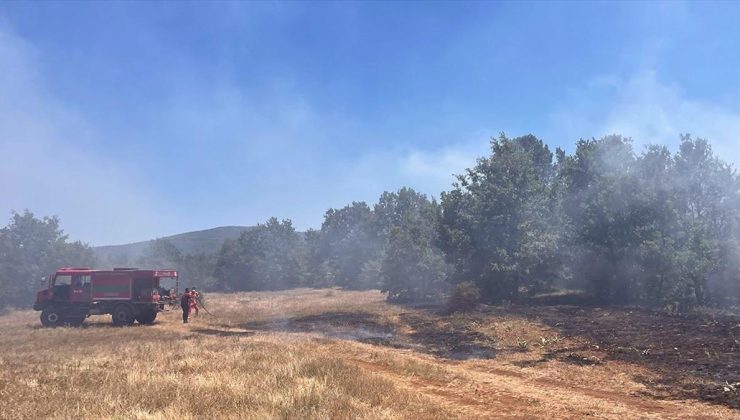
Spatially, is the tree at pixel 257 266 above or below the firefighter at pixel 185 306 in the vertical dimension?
above

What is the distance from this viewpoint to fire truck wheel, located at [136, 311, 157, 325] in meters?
26.1

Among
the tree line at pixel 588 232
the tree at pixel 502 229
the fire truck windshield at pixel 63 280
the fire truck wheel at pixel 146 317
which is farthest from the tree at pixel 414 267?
the fire truck windshield at pixel 63 280

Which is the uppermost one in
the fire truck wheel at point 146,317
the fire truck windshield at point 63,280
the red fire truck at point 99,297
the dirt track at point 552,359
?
the fire truck windshield at point 63,280

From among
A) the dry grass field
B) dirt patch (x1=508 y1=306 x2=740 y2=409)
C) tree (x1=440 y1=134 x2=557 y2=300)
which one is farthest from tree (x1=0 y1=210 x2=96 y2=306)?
dirt patch (x1=508 y1=306 x2=740 y2=409)

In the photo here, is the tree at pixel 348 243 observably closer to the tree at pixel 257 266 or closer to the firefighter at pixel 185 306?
the tree at pixel 257 266

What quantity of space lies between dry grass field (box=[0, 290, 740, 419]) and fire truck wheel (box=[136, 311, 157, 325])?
4.72 meters

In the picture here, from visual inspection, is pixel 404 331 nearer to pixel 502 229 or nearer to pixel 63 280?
pixel 502 229

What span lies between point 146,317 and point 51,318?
14.3 ft

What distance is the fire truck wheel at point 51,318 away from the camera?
25156 mm

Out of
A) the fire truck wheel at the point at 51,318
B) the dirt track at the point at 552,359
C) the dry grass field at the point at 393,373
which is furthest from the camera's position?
the fire truck wheel at the point at 51,318

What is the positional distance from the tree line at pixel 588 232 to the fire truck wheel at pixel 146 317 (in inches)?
731

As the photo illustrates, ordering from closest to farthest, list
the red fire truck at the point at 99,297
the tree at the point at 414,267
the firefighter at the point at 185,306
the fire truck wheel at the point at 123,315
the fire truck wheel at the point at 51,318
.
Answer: the fire truck wheel at the point at 51,318
the red fire truck at the point at 99,297
the fire truck wheel at the point at 123,315
the firefighter at the point at 185,306
the tree at the point at 414,267

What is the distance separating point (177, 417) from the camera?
7.06 m

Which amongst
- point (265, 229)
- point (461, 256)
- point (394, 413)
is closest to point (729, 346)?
point (394, 413)
